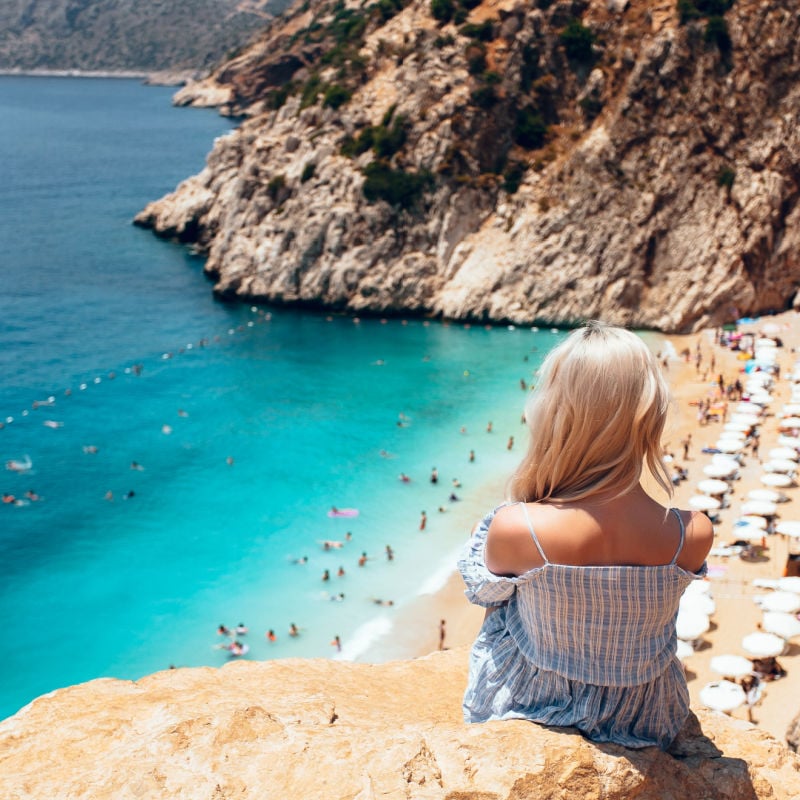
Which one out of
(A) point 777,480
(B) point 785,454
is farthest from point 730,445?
(A) point 777,480

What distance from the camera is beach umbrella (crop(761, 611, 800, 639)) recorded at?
20.4 meters

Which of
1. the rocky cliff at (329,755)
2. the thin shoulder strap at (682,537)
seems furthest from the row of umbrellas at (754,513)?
the thin shoulder strap at (682,537)

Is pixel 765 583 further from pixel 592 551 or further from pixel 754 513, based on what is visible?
pixel 592 551

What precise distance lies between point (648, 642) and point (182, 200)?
2853 inches

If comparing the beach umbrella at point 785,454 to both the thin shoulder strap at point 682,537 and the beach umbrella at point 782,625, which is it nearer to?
the beach umbrella at point 782,625

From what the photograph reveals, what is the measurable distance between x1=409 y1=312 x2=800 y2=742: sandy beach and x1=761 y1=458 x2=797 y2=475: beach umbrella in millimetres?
691

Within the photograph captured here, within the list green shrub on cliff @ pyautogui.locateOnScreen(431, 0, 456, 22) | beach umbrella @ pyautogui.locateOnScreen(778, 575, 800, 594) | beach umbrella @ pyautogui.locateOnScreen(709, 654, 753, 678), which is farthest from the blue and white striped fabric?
green shrub on cliff @ pyautogui.locateOnScreen(431, 0, 456, 22)

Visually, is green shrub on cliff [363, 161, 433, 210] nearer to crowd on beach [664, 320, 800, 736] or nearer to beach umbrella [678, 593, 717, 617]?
crowd on beach [664, 320, 800, 736]

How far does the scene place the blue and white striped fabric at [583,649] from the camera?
3809 mm

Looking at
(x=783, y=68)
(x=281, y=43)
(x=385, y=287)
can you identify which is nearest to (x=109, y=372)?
(x=385, y=287)

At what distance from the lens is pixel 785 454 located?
31.4 meters

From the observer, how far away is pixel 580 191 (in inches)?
2014

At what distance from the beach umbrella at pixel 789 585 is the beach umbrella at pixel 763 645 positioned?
2.44 meters

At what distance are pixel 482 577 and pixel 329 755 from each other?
3.61 ft
